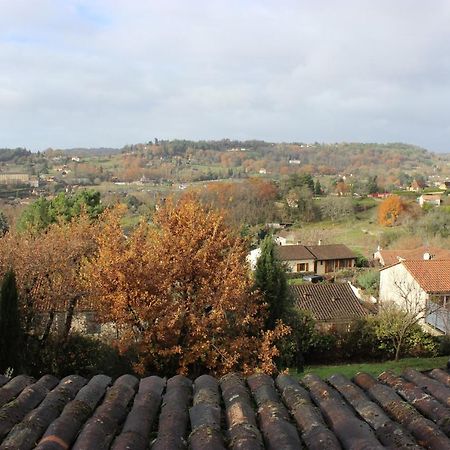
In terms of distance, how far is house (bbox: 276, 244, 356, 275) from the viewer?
4566 centimetres

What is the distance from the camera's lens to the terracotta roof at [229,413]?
2684 mm

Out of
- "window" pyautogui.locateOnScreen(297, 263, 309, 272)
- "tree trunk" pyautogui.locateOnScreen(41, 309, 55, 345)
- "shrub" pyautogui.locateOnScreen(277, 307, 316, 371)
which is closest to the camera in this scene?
"tree trunk" pyautogui.locateOnScreen(41, 309, 55, 345)

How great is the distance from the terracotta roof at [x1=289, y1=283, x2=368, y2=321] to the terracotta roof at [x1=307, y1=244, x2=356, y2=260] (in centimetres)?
1915

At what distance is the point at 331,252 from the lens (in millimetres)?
46906

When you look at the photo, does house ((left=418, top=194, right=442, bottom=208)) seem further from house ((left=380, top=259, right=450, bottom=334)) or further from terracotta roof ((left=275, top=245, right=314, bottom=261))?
house ((left=380, top=259, right=450, bottom=334))

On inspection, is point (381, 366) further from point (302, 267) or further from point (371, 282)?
point (302, 267)

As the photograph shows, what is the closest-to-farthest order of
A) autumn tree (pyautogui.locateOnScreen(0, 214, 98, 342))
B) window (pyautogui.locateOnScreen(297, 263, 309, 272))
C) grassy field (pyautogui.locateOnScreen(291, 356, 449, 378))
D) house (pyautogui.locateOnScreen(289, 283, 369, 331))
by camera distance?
autumn tree (pyautogui.locateOnScreen(0, 214, 98, 342)) → grassy field (pyautogui.locateOnScreen(291, 356, 449, 378)) → house (pyautogui.locateOnScreen(289, 283, 369, 331)) → window (pyautogui.locateOnScreen(297, 263, 309, 272))

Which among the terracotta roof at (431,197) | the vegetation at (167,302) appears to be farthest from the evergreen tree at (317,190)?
the vegetation at (167,302)

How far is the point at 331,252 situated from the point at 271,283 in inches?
1167

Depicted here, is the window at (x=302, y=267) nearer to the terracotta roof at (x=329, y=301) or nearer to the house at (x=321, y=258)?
the house at (x=321, y=258)

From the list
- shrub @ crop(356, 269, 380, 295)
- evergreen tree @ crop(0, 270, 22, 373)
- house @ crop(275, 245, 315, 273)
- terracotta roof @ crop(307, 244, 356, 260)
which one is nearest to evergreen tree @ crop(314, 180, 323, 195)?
terracotta roof @ crop(307, 244, 356, 260)

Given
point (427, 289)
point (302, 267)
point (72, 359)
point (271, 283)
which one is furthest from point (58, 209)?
point (302, 267)

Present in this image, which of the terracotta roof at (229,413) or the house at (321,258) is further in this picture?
the house at (321,258)

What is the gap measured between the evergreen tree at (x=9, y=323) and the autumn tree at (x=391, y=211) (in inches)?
2168
